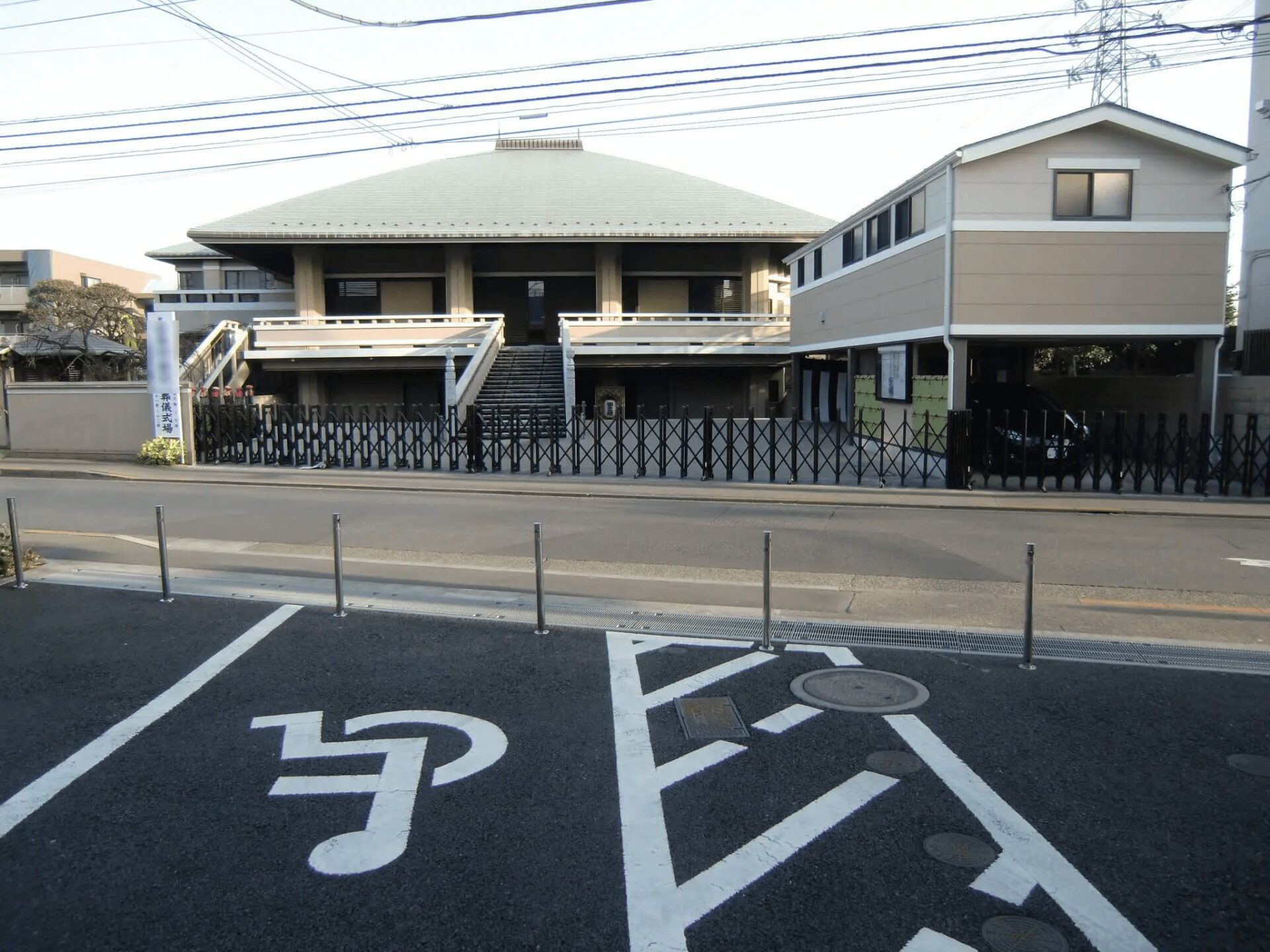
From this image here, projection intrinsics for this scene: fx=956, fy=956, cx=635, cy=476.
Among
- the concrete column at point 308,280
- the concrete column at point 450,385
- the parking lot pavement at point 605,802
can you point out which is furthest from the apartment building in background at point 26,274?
the parking lot pavement at point 605,802

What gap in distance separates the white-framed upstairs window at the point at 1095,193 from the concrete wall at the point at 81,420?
21.8 metres

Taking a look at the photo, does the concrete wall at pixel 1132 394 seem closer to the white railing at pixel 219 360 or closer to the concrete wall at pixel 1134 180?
the concrete wall at pixel 1134 180

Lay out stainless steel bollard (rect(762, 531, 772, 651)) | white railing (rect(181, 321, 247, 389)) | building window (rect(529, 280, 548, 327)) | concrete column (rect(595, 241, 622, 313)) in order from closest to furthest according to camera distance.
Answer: stainless steel bollard (rect(762, 531, 772, 651)) < white railing (rect(181, 321, 247, 389)) < concrete column (rect(595, 241, 622, 313)) < building window (rect(529, 280, 548, 327))

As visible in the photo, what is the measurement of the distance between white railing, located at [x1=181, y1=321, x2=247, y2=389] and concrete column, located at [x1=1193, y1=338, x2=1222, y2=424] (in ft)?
95.6

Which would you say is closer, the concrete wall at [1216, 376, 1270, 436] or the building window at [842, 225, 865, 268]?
the concrete wall at [1216, 376, 1270, 436]

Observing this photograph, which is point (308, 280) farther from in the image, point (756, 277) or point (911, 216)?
point (911, 216)

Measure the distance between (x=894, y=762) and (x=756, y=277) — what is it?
3600cm

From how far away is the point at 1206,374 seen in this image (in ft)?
70.1

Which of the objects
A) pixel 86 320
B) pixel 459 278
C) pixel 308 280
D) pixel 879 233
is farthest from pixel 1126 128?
pixel 86 320

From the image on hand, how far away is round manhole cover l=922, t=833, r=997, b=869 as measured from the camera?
4969 mm

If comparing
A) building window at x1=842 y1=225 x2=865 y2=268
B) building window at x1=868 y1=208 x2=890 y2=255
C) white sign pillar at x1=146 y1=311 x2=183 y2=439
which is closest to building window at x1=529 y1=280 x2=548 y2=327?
building window at x1=842 y1=225 x2=865 y2=268

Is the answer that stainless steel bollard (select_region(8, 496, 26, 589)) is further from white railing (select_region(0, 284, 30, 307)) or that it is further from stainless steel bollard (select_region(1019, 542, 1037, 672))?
white railing (select_region(0, 284, 30, 307))

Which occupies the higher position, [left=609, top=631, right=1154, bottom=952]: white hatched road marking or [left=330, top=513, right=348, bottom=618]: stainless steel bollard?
[left=330, top=513, right=348, bottom=618]: stainless steel bollard

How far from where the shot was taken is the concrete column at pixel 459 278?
39.3 m
